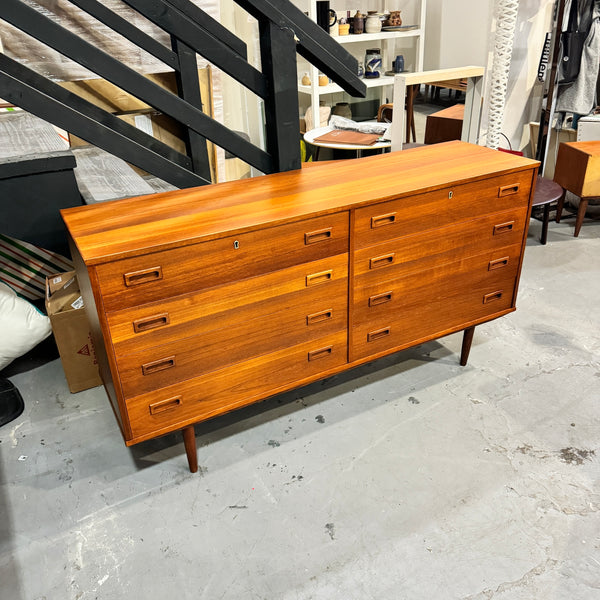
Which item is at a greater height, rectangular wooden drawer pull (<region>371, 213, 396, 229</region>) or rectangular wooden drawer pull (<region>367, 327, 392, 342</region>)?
rectangular wooden drawer pull (<region>371, 213, 396, 229</region>)

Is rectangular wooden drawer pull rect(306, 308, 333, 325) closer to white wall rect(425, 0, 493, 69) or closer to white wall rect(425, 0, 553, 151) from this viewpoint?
white wall rect(425, 0, 553, 151)

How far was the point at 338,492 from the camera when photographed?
1.84 m

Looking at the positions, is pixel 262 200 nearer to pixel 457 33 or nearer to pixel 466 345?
pixel 466 345

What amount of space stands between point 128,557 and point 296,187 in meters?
1.30

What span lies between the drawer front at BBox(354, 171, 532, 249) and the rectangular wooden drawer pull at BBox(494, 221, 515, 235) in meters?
0.06

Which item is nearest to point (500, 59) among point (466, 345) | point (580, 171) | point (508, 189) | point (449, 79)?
point (580, 171)

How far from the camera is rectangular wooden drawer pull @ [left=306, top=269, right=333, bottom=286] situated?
5.74 ft

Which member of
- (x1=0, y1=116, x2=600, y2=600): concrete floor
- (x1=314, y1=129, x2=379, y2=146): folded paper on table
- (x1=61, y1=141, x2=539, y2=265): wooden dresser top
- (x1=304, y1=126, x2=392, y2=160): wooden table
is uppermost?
(x1=61, y1=141, x2=539, y2=265): wooden dresser top

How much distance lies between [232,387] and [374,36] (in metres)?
3.65

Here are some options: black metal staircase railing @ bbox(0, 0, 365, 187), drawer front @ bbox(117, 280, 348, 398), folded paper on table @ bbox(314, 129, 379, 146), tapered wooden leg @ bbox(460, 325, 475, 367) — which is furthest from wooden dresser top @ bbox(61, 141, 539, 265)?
folded paper on table @ bbox(314, 129, 379, 146)

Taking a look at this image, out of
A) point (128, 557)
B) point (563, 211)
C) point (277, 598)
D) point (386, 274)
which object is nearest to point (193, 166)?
point (386, 274)

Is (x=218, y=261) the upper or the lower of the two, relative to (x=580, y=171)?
upper

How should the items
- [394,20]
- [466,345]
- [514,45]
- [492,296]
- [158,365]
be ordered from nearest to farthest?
[158,365], [492,296], [466,345], [514,45], [394,20]

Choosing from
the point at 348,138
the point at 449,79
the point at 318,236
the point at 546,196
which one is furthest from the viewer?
the point at 348,138
